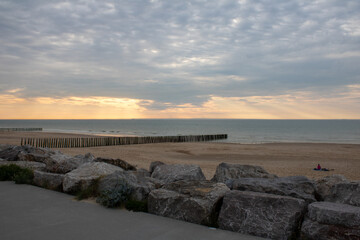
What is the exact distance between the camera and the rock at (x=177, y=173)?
726cm

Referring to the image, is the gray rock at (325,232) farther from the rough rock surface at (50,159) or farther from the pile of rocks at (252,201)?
the rough rock surface at (50,159)

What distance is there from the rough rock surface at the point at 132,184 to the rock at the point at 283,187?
1.69 metres

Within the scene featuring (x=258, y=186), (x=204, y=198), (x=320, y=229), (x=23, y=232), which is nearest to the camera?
(x=320, y=229)

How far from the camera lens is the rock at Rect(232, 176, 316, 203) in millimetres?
5027

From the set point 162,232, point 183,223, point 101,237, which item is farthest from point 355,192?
point 101,237

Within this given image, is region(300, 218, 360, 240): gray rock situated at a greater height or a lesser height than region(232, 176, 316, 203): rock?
lesser

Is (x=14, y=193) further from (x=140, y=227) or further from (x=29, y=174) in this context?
(x=140, y=227)

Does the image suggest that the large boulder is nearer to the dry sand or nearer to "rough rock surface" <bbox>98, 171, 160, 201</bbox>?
"rough rock surface" <bbox>98, 171, 160, 201</bbox>

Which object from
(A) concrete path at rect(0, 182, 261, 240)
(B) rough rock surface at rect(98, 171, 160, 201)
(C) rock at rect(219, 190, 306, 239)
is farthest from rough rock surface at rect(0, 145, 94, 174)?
(C) rock at rect(219, 190, 306, 239)

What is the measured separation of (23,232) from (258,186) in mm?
3791

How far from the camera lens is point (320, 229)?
150 inches

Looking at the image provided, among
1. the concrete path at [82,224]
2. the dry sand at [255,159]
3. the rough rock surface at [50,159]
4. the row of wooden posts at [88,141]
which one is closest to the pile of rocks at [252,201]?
the concrete path at [82,224]

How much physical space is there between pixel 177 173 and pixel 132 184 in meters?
1.93

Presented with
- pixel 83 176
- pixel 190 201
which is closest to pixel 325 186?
pixel 190 201
